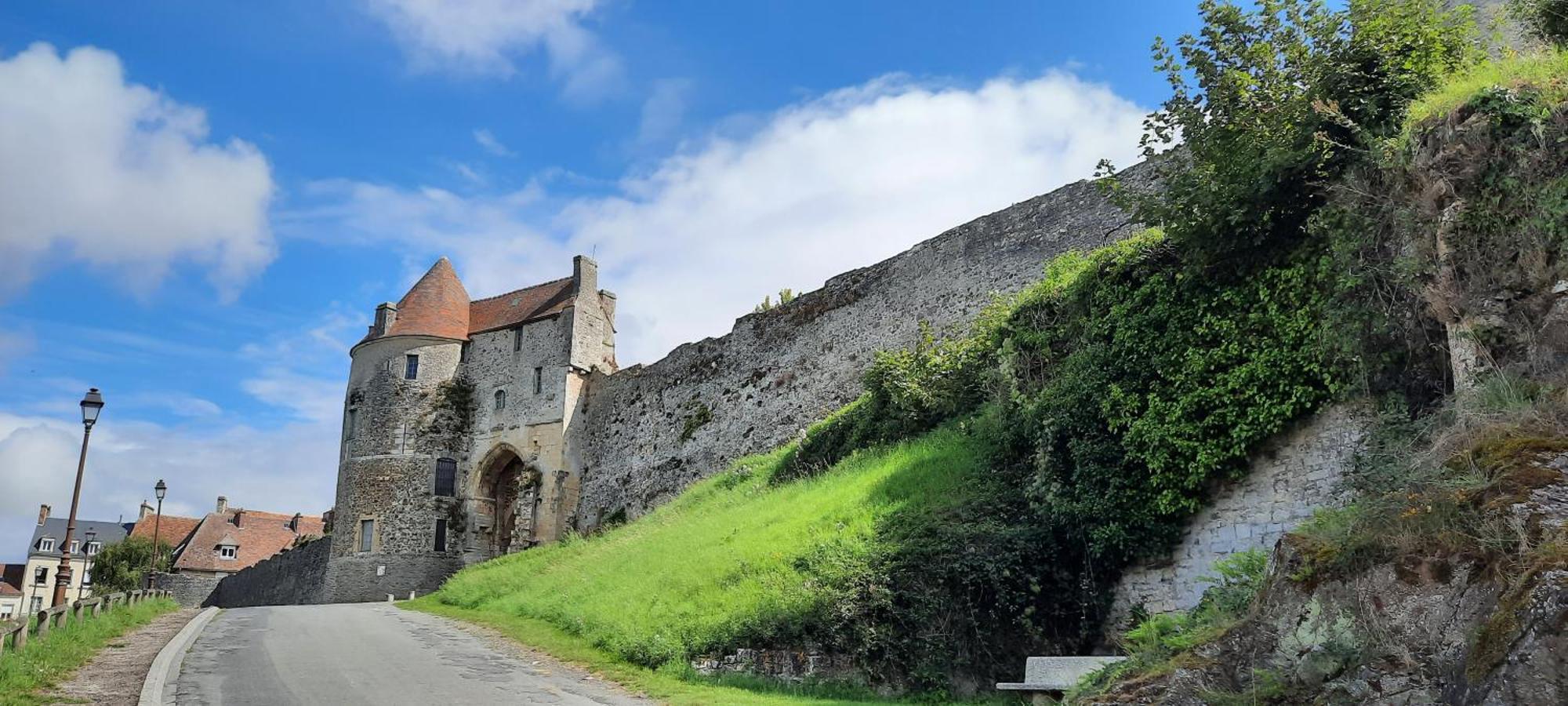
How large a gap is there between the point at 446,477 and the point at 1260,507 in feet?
99.4

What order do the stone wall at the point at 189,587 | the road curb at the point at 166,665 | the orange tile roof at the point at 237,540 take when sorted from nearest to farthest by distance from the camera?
the road curb at the point at 166,665
the stone wall at the point at 189,587
the orange tile roof at the point at 237,540

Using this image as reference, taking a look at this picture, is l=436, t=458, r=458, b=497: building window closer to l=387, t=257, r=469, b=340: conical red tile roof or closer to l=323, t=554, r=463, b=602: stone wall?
l=323, t=554, r=463, b=602: stone wall

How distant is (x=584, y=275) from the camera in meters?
35.2

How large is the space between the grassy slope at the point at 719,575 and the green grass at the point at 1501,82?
6.89m

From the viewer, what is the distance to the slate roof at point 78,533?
230 ft

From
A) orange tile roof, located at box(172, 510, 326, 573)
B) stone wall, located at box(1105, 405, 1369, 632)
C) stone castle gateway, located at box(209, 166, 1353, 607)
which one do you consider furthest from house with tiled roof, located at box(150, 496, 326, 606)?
stone wall, located at box(1105, 405, 1369, 632)

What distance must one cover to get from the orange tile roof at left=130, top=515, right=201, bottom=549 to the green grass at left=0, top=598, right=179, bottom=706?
47139 millimetres

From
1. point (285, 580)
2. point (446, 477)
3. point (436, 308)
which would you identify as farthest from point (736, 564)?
point (285, 580)

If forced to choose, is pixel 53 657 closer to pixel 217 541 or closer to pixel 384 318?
pixel 384 318

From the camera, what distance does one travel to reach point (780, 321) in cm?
2639

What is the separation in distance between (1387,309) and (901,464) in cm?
806

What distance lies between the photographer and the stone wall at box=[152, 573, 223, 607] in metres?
42.0

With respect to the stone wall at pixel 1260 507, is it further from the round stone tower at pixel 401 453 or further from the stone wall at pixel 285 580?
the stone wall at pixel 285 580

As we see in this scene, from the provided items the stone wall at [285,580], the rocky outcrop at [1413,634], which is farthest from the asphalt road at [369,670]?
the stone wall at [285,580]
